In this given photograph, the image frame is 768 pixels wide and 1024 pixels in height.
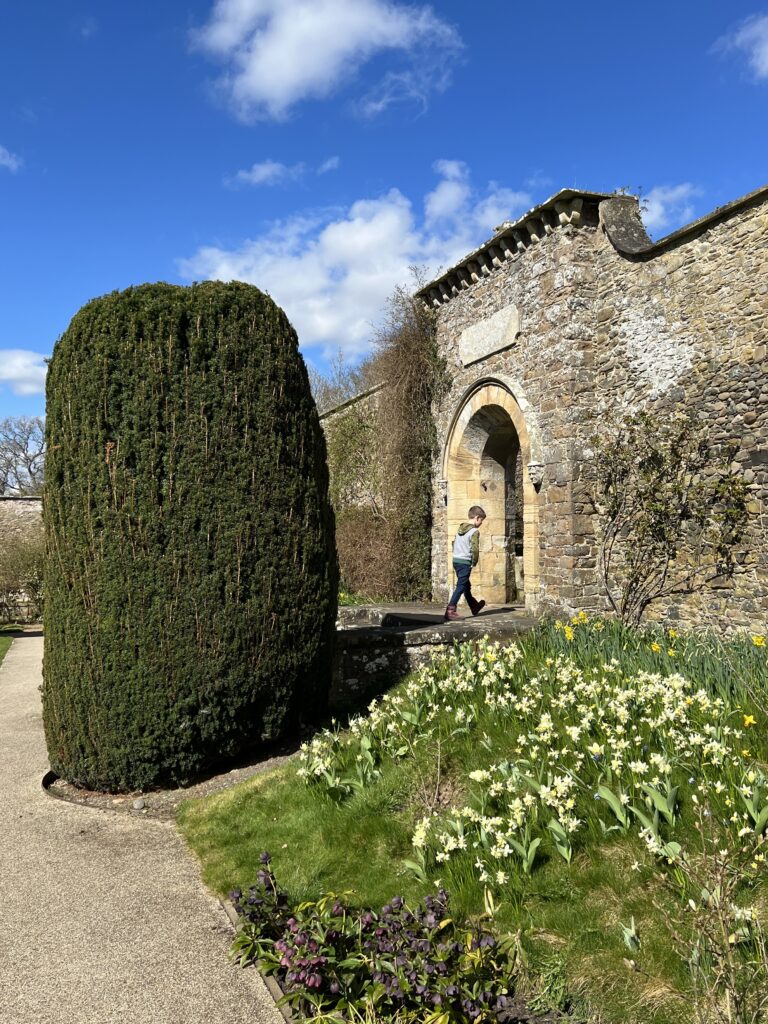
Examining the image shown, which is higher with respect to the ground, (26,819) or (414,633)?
(414,633)

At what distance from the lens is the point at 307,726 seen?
550cm

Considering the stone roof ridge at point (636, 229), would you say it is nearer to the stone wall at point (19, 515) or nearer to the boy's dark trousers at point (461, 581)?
the boy's dark trousers at point (461, 581)

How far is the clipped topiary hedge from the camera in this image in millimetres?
4820

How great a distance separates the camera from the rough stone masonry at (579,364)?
686cm

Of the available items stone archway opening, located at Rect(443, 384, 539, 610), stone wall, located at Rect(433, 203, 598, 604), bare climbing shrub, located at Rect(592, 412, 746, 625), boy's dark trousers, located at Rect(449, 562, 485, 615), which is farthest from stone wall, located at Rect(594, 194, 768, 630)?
stone archway opening, located at Rect(443, 384, 539, 610)

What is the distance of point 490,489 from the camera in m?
11.5

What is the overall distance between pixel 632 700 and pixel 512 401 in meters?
6.33

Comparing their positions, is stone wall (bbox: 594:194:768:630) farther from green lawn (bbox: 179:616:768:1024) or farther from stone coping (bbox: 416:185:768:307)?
green lawn (bbox: 179:616:768:1024)

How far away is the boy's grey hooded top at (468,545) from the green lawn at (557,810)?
126 inches

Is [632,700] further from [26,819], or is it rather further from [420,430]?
[420,430]

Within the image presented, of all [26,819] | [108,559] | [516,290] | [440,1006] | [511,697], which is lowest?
[26,819]

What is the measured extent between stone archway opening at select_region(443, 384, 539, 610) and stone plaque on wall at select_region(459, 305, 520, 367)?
2.10 ft

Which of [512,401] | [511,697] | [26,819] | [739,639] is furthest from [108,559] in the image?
[512,401]

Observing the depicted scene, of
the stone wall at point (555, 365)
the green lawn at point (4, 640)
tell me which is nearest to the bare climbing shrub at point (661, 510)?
the stone wall at point (555, 365)
